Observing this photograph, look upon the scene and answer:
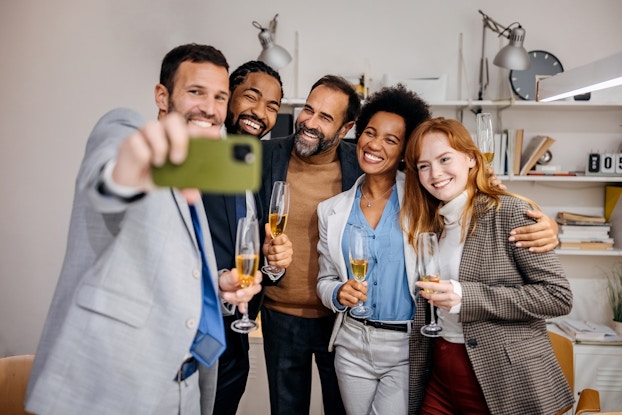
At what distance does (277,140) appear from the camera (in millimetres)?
2408

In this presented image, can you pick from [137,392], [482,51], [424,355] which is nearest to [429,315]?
[424,355]

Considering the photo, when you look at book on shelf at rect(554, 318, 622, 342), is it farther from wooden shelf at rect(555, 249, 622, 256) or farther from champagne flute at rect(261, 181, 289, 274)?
champagne flute at rect(261, 181, 289, 274)

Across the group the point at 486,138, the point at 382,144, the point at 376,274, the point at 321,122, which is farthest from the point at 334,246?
the point at 486,138

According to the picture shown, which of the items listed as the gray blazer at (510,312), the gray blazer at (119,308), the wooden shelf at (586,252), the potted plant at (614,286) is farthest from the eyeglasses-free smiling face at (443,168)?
the potted plant at (614,286)

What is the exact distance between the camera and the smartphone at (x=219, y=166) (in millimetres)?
714

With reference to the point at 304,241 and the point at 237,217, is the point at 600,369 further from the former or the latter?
the point at 237,217

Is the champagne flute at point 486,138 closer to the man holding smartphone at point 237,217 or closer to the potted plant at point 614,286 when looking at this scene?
the man holding smartphone at point 237,217

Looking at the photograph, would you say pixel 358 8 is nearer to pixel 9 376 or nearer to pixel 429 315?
pixel 429 315

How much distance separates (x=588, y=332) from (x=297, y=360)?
2.15m

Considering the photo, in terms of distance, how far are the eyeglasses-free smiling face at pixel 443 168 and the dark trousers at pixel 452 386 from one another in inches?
20.2

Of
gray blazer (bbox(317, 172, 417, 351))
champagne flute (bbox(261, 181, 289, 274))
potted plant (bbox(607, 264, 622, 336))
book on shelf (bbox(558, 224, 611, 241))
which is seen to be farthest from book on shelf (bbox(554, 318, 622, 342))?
champagne flute (bbox(261, 181, 289, 274))

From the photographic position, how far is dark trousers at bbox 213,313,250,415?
1.90m

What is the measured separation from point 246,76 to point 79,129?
2.24 meters

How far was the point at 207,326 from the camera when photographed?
1.36 m
